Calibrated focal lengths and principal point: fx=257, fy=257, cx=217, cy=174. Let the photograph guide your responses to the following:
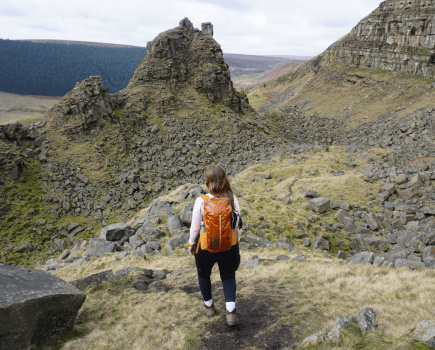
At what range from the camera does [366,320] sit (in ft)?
17.6

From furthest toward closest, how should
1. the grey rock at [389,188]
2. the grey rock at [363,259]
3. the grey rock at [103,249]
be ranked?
the grey rock at [389,188] → the grey rock at [103,249] → the grey rock at [363,259]

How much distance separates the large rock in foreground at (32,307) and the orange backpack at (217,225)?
3393 millimetres

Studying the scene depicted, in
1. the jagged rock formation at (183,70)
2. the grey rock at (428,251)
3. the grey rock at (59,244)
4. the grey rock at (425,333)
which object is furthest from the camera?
the jagged rock formation at (183,70)

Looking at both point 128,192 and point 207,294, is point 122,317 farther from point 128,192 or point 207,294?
point 128,192

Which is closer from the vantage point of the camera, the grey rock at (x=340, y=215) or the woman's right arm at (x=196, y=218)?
the woman's right arm at (x=196, y=218)

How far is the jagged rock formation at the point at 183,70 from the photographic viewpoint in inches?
1478

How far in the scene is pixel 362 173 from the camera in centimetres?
2292

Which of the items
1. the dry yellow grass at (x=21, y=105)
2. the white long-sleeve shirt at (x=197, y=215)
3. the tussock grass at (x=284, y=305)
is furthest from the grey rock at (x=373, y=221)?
the dry yellow grass at (x=21, y=105)

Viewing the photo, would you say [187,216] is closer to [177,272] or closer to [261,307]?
[177,272]

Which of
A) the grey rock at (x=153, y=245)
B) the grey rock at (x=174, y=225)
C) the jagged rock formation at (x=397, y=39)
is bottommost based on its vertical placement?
the grey rock at (x=153, y=245)

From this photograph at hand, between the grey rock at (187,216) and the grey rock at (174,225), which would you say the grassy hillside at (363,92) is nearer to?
the grey rock at (187,216)

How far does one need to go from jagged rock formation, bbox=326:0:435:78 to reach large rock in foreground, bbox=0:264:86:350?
182ft

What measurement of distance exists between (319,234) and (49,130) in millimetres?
29375

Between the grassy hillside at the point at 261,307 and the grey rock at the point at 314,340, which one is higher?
the grey rock at the point at 314,340
